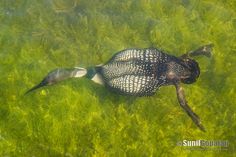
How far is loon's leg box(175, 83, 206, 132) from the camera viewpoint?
18.4 feet

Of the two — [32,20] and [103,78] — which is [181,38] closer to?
[103,78]

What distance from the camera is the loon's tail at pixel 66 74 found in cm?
568

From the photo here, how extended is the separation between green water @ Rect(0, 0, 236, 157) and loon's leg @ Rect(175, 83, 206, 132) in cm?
19

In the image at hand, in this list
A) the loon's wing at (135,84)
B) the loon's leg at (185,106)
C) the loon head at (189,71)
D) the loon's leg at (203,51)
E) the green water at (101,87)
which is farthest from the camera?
the loon's leg at (203,51)

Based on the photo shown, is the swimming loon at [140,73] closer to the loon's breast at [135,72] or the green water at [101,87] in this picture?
the loon's breast at [135,72]

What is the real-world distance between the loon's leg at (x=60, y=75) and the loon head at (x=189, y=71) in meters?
1.53

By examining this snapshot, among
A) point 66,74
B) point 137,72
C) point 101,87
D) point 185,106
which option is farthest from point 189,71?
point 66,74

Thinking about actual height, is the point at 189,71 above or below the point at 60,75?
above

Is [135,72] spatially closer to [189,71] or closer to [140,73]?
[140,73]

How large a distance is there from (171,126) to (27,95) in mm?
2213

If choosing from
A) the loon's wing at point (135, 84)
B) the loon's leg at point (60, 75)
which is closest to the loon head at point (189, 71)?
the loon's wing at point (135, 84)

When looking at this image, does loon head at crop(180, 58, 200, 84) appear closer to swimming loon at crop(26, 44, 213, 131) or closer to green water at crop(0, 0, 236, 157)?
swimming loon at crop(26, 44, 213, 131)

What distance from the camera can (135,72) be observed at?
5516 millimetres

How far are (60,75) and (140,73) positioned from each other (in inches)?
48.8
